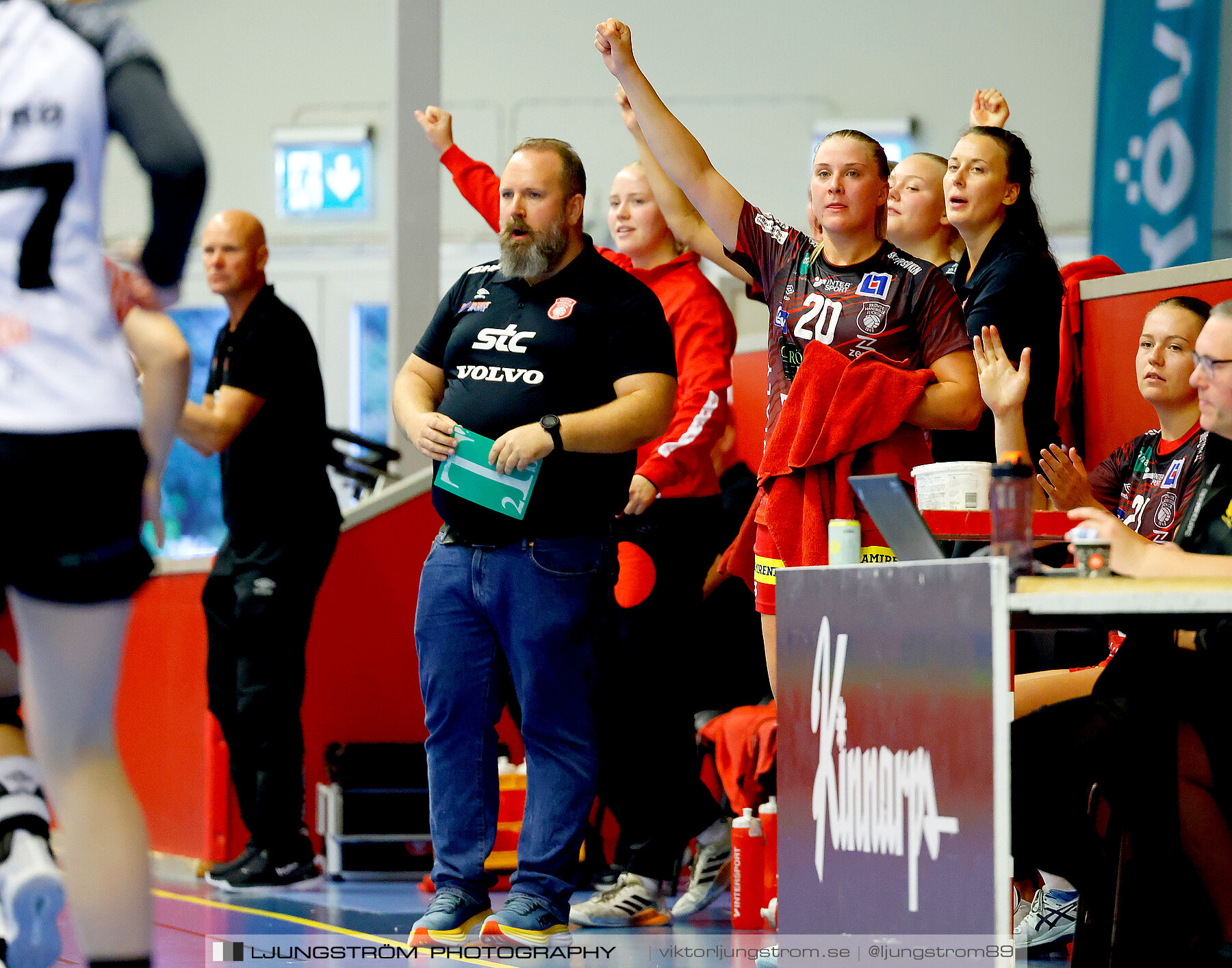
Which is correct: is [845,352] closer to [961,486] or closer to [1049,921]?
[961,486]

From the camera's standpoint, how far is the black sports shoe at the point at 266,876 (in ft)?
14.9

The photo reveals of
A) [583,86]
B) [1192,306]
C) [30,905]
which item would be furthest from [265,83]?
[30,905]

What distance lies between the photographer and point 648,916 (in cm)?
395

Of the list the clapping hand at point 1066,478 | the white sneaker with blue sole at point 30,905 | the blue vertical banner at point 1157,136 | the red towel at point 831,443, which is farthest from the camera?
the blue vertical banner at point 1157,136

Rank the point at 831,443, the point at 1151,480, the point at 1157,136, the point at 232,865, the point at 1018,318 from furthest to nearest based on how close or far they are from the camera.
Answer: the point at 1157,136, the point at 232,865, the point at 1018,318, the point at 1151,480, the point at 831,443

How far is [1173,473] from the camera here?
10.7 feet

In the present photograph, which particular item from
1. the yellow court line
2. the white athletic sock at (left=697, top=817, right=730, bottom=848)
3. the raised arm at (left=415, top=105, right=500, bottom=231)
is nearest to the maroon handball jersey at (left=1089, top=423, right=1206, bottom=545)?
the white athletic sock at (left=697, top=817, right=730, bottom=848)

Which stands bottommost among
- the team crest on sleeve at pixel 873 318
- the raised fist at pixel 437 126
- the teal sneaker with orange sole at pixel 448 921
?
the teal sneaker with orange sole at pixel 448 921

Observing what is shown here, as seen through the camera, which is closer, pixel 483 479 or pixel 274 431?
pixel 483 479

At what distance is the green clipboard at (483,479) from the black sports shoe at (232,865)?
176 centimetres

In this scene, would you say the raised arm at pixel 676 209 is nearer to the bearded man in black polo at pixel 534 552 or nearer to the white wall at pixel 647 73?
the bearded man in black polo at pixel 534 552

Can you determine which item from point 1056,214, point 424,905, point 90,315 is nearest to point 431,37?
point 424,905

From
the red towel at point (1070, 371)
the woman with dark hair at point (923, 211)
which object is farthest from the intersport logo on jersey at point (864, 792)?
the red towel at point (1070, 371)

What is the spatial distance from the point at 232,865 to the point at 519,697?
63.7 inches
